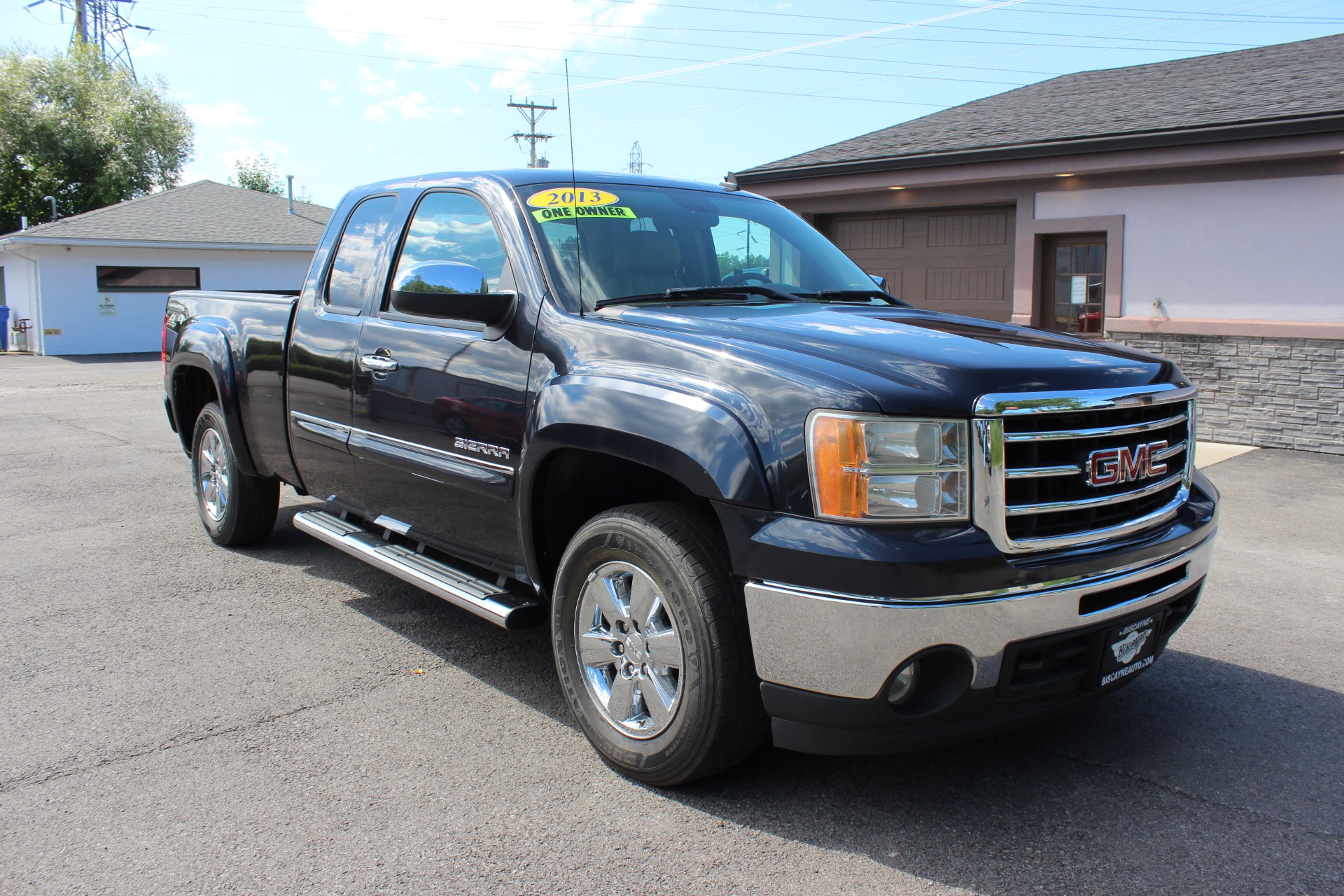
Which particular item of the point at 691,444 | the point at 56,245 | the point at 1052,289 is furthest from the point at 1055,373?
the point at 56,245

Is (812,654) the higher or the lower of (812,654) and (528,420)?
the lower

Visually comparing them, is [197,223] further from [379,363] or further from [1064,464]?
[1064,464]

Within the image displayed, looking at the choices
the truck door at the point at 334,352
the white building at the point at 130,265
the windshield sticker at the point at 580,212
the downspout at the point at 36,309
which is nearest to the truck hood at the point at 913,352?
the windshield sticker at the point at 580,212

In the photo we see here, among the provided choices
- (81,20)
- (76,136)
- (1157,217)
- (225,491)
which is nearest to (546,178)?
(225,491)

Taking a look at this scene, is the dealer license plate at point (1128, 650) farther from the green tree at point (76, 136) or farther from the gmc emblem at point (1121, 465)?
the green tree at point (76, 136)

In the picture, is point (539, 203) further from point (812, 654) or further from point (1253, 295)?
point (1253, 295)

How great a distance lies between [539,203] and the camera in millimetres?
4066

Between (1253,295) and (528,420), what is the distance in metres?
9.82

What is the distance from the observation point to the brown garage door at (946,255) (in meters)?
12.9

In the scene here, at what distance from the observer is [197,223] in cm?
3067

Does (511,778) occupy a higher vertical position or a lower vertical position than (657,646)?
lower

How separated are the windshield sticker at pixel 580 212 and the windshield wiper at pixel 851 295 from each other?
0.85 meters

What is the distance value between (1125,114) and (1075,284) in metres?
1.95

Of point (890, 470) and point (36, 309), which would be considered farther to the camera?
point (36, 309)
